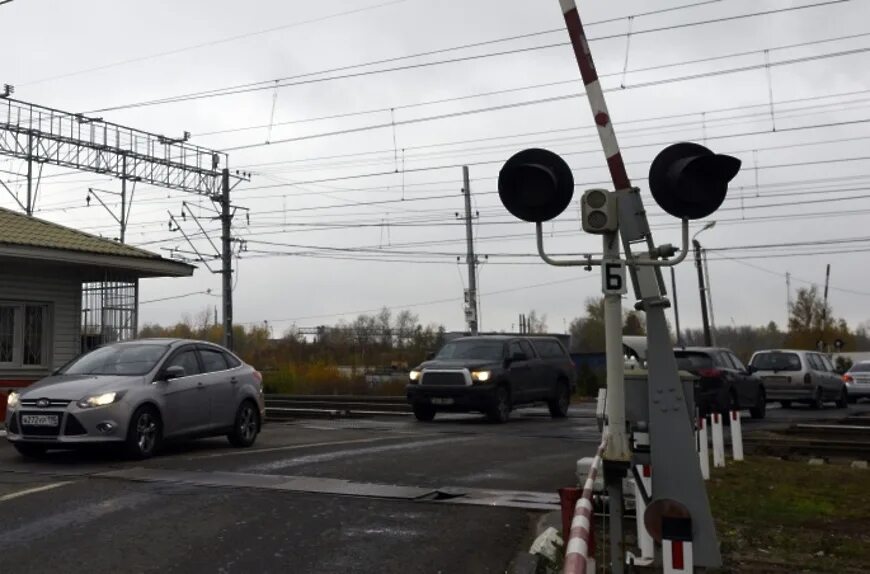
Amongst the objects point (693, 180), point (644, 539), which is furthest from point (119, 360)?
point (693, 180)

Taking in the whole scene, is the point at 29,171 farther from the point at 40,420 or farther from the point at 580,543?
the point at 580,543

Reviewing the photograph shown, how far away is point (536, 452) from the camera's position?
13.3 meters

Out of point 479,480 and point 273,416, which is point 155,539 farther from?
point 273,416

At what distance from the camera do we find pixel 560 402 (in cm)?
2220

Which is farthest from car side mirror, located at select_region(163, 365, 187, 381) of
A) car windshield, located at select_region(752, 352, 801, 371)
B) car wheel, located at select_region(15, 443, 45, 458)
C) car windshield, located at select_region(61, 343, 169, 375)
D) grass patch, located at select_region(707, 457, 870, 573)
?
car windshield, located at select_region(752, 352, 801, 371)

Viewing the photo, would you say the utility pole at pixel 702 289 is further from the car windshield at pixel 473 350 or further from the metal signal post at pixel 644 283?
the metal signal post at pixel 644 283

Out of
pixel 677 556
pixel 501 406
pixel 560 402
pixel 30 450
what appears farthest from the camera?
pixel 560 402

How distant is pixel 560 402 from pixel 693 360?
3568 millimetres

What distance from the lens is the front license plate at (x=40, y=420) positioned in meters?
10.9

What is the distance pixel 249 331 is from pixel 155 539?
94806 millimetres

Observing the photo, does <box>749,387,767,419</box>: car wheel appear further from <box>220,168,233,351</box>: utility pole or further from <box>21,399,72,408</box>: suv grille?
<box>220,168,233,351</box>: utility pole

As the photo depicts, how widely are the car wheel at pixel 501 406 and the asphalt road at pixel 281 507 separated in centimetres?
566

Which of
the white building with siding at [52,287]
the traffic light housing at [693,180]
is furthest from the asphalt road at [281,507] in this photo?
the white building with siding at [52,287]

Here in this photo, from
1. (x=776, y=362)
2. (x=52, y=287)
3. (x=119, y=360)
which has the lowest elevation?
(x=776, y=362)
